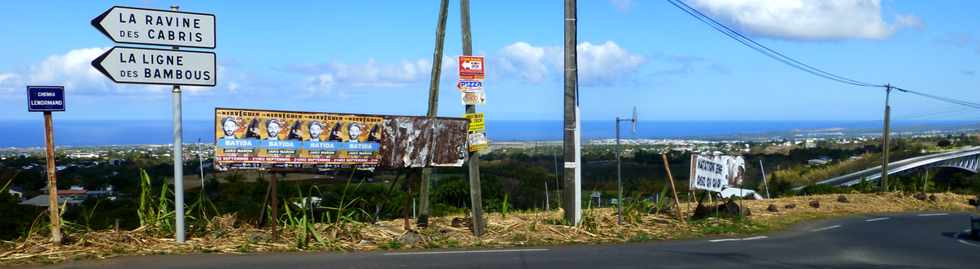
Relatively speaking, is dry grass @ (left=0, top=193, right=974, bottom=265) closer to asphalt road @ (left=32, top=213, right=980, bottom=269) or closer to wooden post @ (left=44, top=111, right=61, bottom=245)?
wooden post @ (left=44, top=111, right=61, bottom=245)

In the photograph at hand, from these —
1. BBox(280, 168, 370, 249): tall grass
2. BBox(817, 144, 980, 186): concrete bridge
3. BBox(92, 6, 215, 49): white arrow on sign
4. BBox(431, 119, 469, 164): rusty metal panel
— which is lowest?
BBox(817, 144, 980, 186): concrete bridge

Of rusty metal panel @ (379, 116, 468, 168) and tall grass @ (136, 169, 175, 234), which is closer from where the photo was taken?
tall grass @ (136, 169, 175, 234)

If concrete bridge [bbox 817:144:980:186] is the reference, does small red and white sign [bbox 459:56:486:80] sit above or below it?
above

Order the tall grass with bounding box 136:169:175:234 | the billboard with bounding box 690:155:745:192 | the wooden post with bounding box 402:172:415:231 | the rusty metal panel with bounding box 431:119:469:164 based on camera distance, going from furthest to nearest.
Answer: the billboard with bounding box 690:155:745:192
the rusty metal panel with bounding box 431:119:469:164
the wooden post with bounding box 402:172:415:231
the tall grass with bounding box 136:169:175:234

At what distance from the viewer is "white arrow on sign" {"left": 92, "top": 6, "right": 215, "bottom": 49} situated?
379 inches

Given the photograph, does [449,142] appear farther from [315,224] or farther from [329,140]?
[315,224]

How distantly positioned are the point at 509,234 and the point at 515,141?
1891 inches

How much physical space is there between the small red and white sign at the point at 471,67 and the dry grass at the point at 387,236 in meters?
2.31

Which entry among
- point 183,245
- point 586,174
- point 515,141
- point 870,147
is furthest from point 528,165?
Result: point 870,147

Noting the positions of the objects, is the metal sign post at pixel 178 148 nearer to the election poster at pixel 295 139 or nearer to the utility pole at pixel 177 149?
the utility pole at pixel 177 149

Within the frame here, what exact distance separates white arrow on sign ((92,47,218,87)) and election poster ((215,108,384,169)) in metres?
0.72

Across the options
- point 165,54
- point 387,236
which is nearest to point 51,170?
point 165,54

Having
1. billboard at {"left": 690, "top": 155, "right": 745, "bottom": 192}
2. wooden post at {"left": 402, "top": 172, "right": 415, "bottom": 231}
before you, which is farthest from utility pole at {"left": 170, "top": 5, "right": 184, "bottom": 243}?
billboard at {"left": 690, "top": 155, "right": 745, "bottom": 192}

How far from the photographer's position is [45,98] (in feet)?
30.3
